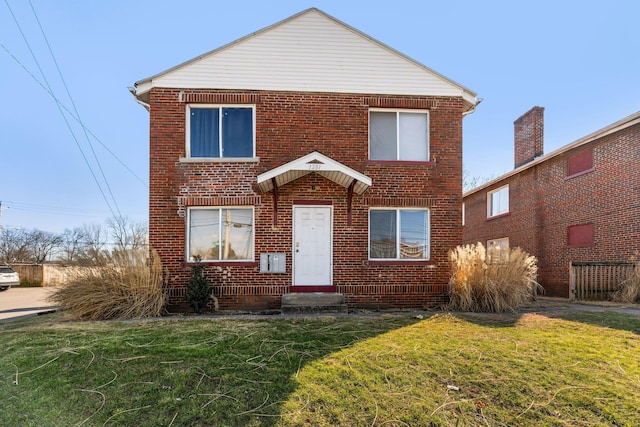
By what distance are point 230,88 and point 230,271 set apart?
4.97m

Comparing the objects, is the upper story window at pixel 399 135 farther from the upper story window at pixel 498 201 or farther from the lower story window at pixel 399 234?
the upper story window at pixel 498 201

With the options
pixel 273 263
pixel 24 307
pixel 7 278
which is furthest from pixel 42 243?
pixel 273 263

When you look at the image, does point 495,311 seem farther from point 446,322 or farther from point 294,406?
point 294,406

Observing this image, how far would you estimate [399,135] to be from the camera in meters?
10.1

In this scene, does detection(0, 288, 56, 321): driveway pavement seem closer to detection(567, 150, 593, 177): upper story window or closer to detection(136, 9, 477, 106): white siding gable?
detection(136, 9, 477, 106): white siding gable

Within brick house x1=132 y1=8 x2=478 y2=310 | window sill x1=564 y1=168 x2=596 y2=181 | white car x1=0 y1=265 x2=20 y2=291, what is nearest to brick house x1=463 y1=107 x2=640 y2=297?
window sill x1=564 y1=168 x2=596 y2=181

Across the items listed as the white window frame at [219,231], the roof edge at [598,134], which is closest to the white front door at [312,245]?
the white window frame at [219,231]

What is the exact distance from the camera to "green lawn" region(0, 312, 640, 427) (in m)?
3.66

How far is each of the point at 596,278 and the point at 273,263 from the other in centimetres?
1121

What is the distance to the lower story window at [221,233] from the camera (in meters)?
9.53

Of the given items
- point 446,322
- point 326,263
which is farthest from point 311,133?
point 446,322

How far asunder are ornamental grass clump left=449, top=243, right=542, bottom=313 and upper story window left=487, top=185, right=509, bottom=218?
11.4 m

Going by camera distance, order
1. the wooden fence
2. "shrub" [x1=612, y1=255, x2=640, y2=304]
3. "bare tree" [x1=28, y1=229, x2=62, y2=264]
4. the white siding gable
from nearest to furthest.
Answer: the white siding gable, "shrub" [x1=612, y1=255, x2=640, y2=304], the wooden fence, "bare tree" [x1=28, y1=229, x2=62, y2=264]

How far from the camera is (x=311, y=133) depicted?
9.77 m
